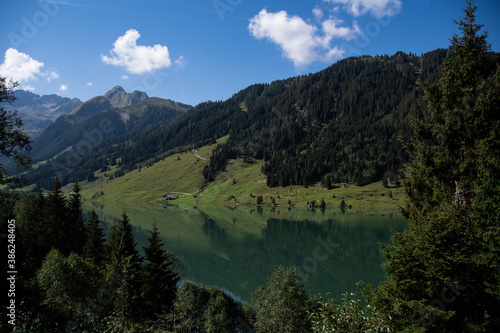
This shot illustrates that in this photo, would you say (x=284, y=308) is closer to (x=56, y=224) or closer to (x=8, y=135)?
(x=8, y=135)

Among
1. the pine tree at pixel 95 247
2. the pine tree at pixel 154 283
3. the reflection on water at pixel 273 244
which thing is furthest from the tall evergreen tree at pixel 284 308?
the pine tree at pixel 95 247

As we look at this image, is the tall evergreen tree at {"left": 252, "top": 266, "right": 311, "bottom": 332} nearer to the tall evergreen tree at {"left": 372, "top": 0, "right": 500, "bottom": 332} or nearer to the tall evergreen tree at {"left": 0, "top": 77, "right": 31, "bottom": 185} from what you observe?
the tall evergreen tree at {"left": 372, "top": 0, "right": 500, "bottom": 332}

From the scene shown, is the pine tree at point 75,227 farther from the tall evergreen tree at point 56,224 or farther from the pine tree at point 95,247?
the pine tree at point 95,247

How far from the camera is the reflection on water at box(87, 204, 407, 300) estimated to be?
53781mm

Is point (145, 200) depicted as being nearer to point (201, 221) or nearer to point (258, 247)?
point (201, 221)

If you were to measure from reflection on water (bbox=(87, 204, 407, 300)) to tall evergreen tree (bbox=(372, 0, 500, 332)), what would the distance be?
66.8 ft

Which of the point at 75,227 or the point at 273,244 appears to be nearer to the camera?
the point at 75,227

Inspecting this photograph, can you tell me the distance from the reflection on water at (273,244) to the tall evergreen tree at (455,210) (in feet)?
66.8

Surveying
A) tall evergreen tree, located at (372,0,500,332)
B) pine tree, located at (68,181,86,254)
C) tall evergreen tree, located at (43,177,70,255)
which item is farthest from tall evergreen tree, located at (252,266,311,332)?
pine tree, located at (68,181,86,254)

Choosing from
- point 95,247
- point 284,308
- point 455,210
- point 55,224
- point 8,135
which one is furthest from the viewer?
point 95,247

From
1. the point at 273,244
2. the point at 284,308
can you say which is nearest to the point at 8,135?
the point at 284,308

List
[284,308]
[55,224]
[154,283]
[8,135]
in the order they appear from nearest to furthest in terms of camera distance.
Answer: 1. [8,135]
2. [284,308]
3. [154,283]
4. [55,224]

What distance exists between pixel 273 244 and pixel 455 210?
72096 mm

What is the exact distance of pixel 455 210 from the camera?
1185cm
